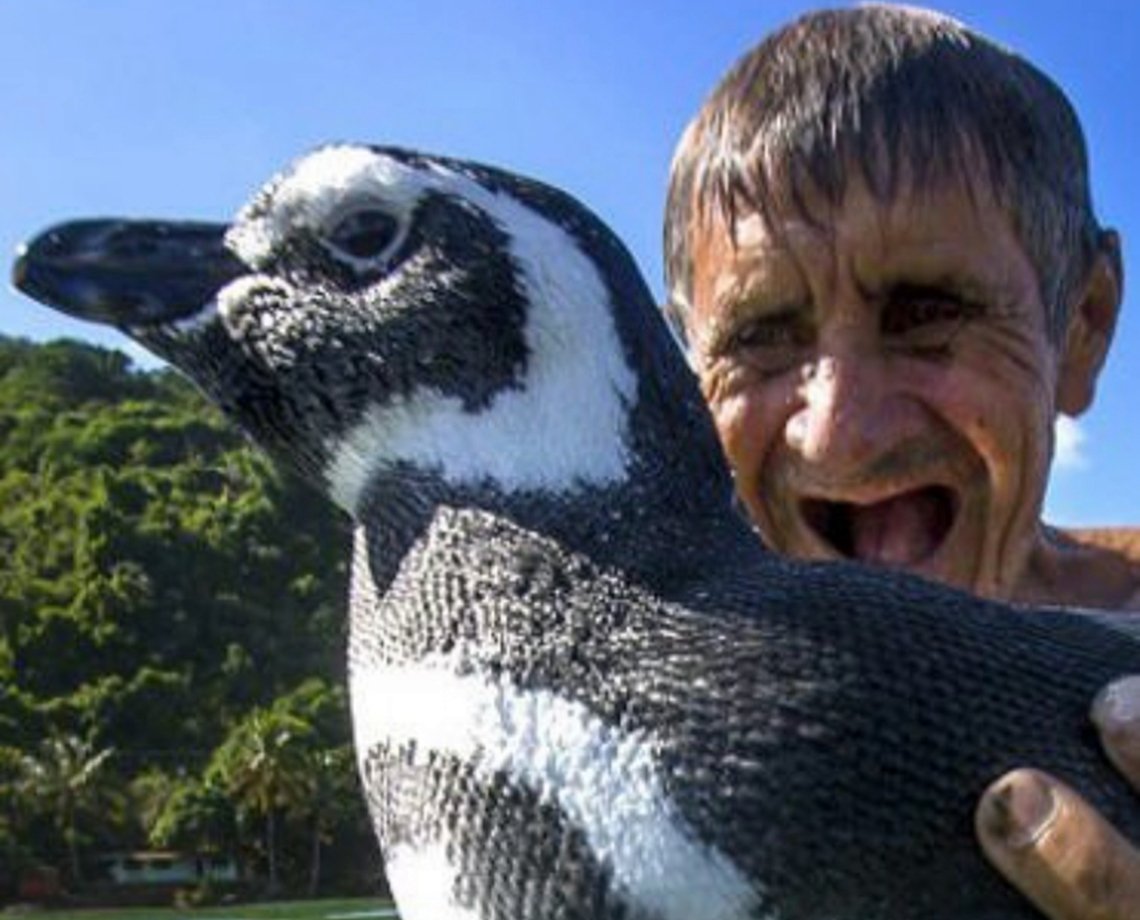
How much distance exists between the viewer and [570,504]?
0.93 m

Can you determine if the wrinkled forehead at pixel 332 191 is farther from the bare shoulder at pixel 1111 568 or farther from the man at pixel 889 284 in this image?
the bare shoulder at pixel 1111 568

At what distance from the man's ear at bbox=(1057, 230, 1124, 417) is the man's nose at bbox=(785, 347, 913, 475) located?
0.28 metres

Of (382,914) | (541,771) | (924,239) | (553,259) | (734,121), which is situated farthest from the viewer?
(382,914)

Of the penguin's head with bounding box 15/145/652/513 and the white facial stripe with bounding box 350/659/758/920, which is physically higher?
the penguin's head with bounding box 15/145/652/513

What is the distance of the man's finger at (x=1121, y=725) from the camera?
33.5 inches

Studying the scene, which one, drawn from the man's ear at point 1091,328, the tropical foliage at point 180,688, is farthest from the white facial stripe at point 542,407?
the tropical foliage at point 180,688

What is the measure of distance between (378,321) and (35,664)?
93.1 ft

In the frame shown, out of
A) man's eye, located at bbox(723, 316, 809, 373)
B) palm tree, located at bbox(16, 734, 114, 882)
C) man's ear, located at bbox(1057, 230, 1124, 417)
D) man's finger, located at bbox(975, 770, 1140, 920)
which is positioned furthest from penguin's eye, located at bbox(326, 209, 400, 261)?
palm tree, located at bbox(16, 734, 114, 882)

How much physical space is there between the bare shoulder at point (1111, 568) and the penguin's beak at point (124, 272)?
96 centimetres

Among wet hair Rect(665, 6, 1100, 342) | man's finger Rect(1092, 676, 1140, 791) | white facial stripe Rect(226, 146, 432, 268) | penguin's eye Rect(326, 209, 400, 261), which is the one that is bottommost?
man's finger Rect(1092, 676, 1140, 791)

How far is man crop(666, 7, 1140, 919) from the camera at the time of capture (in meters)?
1.40

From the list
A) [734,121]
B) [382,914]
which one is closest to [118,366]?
[382,914]

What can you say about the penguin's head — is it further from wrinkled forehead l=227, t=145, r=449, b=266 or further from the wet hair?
the wet hair

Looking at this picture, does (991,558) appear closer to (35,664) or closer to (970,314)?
(970,314)
